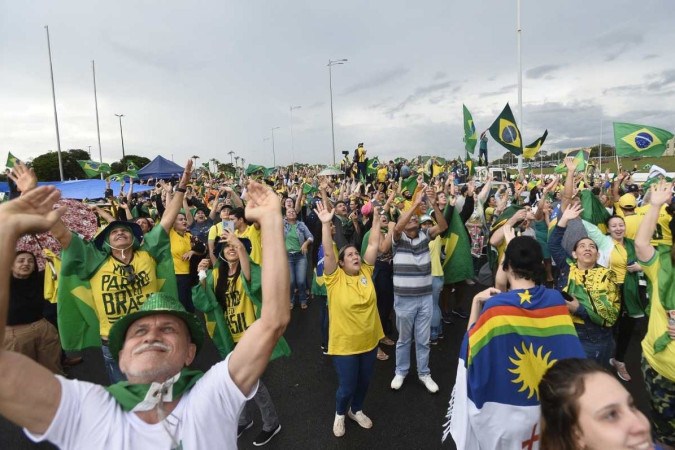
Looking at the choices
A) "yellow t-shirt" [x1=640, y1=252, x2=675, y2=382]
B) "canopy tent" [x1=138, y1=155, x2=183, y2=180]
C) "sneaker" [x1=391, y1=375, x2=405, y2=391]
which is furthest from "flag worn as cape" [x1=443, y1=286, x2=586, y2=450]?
"canopy tent" [x1=138, y1=155, x2=183, y2=180]

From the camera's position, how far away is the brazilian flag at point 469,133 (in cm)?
939

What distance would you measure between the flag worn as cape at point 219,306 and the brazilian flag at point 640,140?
20.4 feet

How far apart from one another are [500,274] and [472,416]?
1111mm

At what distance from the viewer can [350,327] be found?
10.8 feet

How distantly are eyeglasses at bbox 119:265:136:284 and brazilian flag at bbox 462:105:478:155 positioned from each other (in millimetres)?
8335

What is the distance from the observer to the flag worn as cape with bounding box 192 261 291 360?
3.36 metres

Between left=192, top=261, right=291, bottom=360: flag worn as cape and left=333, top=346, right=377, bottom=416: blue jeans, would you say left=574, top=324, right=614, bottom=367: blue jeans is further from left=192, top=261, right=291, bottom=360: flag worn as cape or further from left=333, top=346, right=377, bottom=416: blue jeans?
left=192, top=261, right=291, bottom=360: flag worn as cape

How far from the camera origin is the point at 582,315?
3.17 metres

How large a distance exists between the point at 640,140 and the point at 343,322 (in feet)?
19.6

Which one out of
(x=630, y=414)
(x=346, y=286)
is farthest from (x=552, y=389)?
(x=346, y=286)

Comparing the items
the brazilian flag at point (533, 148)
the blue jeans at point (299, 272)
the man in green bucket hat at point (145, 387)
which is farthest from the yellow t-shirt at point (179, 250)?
the brazilian flag at point (533, 148)

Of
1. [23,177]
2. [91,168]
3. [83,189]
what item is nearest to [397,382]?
[23,177]

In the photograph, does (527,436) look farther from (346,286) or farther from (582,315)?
(346,286)

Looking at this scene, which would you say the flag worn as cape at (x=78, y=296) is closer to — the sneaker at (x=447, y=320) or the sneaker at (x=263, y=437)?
the sneaker at (x=263, y=437)
